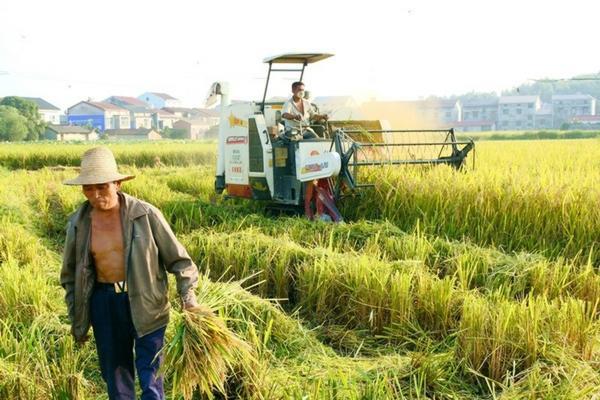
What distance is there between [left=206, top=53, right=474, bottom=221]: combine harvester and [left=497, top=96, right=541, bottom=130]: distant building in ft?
293

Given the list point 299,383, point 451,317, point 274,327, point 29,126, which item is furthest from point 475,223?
point 29,126

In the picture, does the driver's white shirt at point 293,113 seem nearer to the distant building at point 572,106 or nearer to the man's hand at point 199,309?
the man's hand at point 199,309

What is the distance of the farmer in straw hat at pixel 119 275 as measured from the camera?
10.6ft

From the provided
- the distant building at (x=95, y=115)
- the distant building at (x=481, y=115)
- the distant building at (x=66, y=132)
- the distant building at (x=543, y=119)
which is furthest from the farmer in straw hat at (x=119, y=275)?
the distant building at (x=95, y=115)

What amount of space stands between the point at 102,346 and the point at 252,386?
812mm

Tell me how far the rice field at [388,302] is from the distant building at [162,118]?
97590 millimetres

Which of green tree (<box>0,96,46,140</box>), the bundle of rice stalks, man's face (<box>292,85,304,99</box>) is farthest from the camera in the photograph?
green tree (<box>0,96,46,140</box>)

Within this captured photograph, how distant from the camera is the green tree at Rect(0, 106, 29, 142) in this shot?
5828cm

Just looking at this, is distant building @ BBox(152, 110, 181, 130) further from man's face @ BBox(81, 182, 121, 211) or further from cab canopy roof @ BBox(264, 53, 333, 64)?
man's face @ BBox(81, 182, 121, 211)

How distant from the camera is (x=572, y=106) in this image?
98375 mm

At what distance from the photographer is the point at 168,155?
27.7 meters

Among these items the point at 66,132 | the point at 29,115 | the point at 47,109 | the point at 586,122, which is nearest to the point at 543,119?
the point at 586,122

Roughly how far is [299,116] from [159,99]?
13489 centimetres

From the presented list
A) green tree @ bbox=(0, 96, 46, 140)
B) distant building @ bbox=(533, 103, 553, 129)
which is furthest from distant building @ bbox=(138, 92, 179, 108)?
distant building @ bbox=(533, 103, 553, 129)
